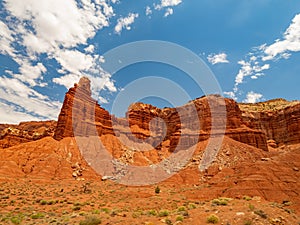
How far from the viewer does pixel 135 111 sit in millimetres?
106312

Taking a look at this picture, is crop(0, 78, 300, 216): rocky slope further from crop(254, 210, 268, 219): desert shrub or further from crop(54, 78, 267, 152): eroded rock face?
crop(254, 210, 268, 219): desert shrub

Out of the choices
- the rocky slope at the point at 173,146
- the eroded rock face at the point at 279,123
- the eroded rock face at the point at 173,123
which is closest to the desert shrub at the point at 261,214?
the rocky slope at the point at 173,146

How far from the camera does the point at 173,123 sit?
9769cm

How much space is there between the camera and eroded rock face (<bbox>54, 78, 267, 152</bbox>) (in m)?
72.2

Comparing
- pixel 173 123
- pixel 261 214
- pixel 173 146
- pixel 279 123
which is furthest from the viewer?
pixel 279 123

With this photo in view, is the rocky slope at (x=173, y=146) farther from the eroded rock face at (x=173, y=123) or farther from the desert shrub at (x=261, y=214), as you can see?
the desert shrub at (x=261, y=214)

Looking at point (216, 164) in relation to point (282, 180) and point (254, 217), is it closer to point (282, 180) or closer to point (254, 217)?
point (282, 180)

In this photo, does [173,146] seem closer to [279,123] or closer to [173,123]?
[173,123]

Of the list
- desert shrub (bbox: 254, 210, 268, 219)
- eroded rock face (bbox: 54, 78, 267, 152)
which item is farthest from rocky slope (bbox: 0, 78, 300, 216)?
desert shrub (bbox: 254, 210, 268, 219)

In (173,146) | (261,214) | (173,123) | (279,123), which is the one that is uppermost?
(279,123)

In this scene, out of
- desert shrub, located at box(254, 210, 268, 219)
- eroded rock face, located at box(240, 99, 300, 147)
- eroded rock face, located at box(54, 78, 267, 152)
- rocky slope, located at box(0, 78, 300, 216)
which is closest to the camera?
desert shrub, located at box(254, 210, 268, 219)

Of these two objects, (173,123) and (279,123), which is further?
(279,123)

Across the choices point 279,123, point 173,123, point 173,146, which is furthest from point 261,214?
point 279,123

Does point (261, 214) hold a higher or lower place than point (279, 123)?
lower
